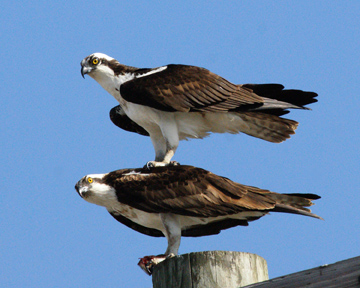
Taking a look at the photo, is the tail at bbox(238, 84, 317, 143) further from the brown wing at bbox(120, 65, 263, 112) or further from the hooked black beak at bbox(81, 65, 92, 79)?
the hooked black beak at bbox(81, 65, 92, 79)

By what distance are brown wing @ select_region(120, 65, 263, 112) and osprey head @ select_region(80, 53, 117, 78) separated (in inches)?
20.1

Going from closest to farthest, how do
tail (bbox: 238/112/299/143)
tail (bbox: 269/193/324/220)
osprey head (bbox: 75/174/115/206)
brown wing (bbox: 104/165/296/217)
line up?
brown wing (bbox: 104/165/296/217) < tail (bbox: 269/193/324/220) < osprey head (bbox: 75/174/115/206) < tail (bbox: 238/112/299/143)

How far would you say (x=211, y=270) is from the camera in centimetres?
427

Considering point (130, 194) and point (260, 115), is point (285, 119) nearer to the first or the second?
point (260, 115)

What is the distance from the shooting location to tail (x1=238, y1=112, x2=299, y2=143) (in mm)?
6797

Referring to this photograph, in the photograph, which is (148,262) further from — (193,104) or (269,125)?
(269,125)

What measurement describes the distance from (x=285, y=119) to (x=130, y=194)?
2.07 meters

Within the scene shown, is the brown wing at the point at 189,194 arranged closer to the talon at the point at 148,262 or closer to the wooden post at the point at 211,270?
the talon at the point at 148,262

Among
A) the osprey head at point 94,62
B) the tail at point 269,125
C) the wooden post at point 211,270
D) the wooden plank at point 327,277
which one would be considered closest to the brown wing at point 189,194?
the tail at point 269,125

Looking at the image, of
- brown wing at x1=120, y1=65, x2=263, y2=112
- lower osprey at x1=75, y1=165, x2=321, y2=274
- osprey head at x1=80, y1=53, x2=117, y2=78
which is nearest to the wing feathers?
lower osprey at x1=75, y1=165, x2=321, y2=274

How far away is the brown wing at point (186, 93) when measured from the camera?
21.9 feet

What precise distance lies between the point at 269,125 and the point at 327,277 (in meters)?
3.69

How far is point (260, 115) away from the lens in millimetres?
6836

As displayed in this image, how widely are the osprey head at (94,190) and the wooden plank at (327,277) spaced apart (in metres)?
3.14
